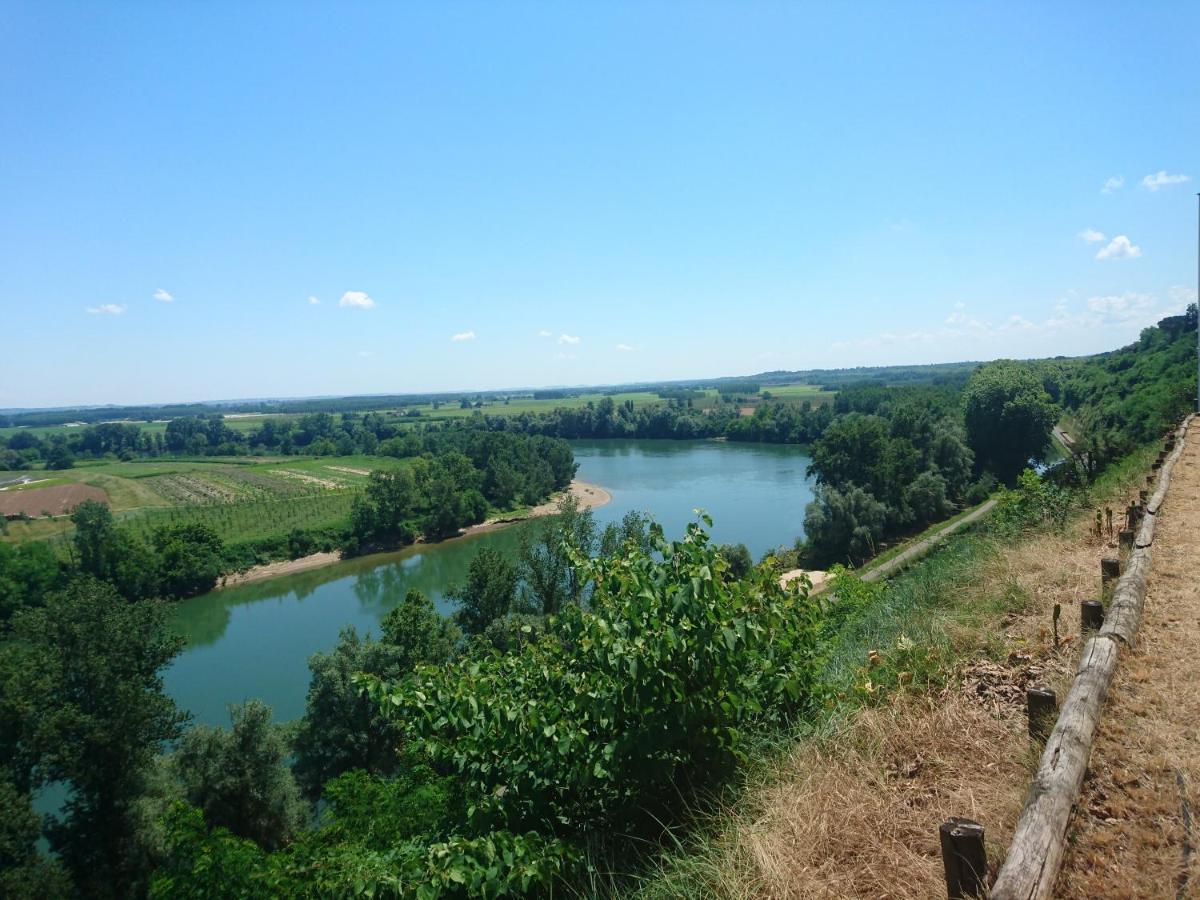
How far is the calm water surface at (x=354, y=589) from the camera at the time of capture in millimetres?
21891

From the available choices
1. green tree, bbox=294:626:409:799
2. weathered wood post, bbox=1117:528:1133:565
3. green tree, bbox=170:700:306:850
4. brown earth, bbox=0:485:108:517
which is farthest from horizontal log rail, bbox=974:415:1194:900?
brown earth, bbox=0:485:108:517

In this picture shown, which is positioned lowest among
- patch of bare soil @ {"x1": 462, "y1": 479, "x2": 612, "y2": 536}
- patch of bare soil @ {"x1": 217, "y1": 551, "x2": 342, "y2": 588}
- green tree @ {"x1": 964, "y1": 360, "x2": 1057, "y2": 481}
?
patch of bare soil @ {"x1": 217, "y1": 551, "x2": 342, "y2": 588}

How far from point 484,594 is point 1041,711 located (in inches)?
791

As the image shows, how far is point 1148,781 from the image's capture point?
2.79 m

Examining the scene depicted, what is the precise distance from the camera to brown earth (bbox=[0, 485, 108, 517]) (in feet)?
161

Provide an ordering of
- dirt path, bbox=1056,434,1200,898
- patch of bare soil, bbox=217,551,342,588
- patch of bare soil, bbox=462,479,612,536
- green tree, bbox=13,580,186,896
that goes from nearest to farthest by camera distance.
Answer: dirt path, bbox=1056,434,1200,898
green tree, bbox=13,580,186,896
patch of bare soil, bbox=217,551,342,588
patch of bare soil, bbox=462,479,612,536

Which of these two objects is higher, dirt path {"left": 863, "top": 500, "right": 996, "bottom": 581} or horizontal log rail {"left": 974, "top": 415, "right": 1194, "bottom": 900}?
horizontal log rail {"left": 974, "top": 415, "right": 1194, "bottom": 900}

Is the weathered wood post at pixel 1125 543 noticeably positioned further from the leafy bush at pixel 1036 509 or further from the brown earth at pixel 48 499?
the brown earth at pixel 48 499

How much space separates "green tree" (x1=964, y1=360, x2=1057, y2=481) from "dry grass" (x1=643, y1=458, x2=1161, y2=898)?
4480 cm

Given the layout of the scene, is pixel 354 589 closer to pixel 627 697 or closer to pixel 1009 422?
pixel 627 697

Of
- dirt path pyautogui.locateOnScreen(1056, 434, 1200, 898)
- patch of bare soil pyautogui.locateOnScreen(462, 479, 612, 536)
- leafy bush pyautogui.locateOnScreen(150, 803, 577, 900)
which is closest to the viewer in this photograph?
dirt path pyautogui.locateOnScreen(1056, 434, 1200, 898)

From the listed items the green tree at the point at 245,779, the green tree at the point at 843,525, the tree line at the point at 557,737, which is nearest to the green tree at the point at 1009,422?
the green tree at the point at 843,525

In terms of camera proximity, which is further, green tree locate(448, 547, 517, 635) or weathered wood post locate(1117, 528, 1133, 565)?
green tree locate(448, 547, 517, 635)

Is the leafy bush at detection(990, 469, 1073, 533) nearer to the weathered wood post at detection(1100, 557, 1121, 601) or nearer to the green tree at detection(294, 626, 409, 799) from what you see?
the weathered wood post at detection(1100, 557, 1121, 601)
